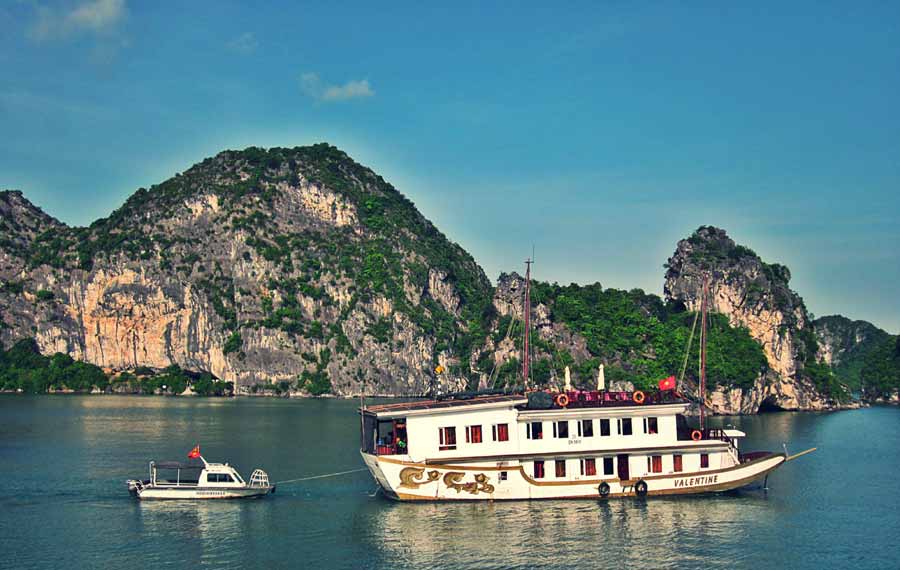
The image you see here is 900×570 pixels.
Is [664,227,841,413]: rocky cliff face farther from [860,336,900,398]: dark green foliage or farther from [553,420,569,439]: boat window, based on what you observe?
[553,420,569,439]: boat window

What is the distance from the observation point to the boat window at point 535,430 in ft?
148

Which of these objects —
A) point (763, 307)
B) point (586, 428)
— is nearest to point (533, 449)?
point (586, 428)

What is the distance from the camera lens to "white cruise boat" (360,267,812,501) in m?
44.7

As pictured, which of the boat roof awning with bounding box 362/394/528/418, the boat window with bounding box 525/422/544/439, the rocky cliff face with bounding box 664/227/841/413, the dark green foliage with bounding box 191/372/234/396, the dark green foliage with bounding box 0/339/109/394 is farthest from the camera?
the dark green foliage with bounding box 191/372/234/396

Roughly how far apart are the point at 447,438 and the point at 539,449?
4.58 metres

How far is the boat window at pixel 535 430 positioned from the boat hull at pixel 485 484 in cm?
163

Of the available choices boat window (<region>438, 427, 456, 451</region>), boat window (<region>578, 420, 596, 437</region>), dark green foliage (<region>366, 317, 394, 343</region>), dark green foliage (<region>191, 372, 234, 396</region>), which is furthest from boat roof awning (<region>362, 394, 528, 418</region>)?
dark green foliage (<region>366, 317, 394, 343</region>)

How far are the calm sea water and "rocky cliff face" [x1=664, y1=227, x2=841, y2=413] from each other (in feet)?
255

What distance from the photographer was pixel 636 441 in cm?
4547

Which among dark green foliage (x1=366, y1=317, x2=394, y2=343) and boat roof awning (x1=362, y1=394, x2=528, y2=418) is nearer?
boat roof awning (x1=362, y1=394, x2=528, y2=418)

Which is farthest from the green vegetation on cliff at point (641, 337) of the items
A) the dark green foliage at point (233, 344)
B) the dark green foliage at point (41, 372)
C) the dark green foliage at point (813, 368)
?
the dark green foliage at point (41, 372)

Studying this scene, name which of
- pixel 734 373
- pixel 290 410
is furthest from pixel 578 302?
pixel 290 410

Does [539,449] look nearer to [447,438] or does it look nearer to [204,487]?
[447,438]

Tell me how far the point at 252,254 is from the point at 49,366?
46.4 meters
